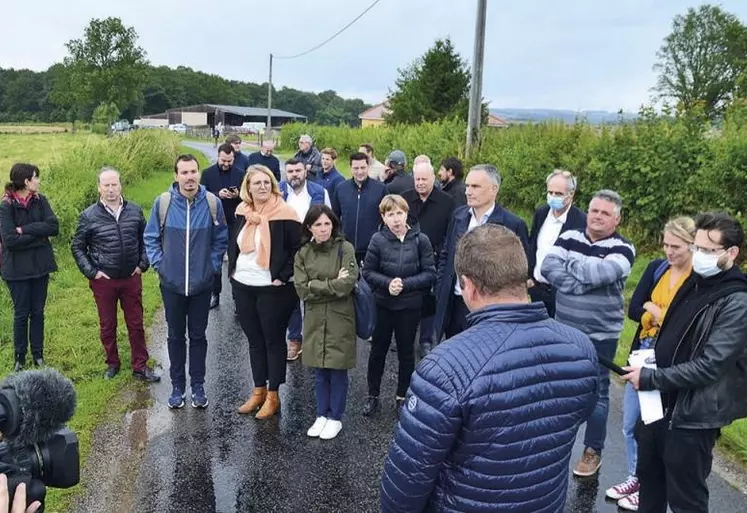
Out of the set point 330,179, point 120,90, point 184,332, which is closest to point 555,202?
point 184,332

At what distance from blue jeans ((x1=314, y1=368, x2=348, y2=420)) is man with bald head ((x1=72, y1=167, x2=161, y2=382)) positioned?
187 cm

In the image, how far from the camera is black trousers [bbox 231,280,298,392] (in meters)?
4.99

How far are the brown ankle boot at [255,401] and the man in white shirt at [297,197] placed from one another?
1056 mm

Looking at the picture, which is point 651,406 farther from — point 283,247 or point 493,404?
point 283,247

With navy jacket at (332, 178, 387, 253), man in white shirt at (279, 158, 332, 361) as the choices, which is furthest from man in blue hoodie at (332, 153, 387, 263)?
man in white shirt at (279, 158, 332, 361)

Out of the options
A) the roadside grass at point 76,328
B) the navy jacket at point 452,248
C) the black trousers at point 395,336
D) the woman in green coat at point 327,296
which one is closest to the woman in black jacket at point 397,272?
the black trousers at point 395,336

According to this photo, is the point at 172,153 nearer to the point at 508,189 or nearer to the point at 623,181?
the point at 508,189

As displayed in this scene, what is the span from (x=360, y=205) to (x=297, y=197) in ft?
2.43

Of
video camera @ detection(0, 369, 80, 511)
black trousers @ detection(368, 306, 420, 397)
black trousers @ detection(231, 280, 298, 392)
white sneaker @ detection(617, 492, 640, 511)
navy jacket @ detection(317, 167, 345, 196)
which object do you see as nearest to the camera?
video camera @ detection(0, 369, 80, 511)

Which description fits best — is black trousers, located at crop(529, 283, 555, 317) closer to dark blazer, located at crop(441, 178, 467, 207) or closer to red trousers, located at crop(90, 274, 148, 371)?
dark blazer, located at crop(441, 178, 467, 207)

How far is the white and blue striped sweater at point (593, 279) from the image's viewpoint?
392cm

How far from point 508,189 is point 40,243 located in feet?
31.6

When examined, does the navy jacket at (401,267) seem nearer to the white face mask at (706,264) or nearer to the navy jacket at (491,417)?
the white face mask at (706,264)

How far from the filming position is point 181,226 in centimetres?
502
